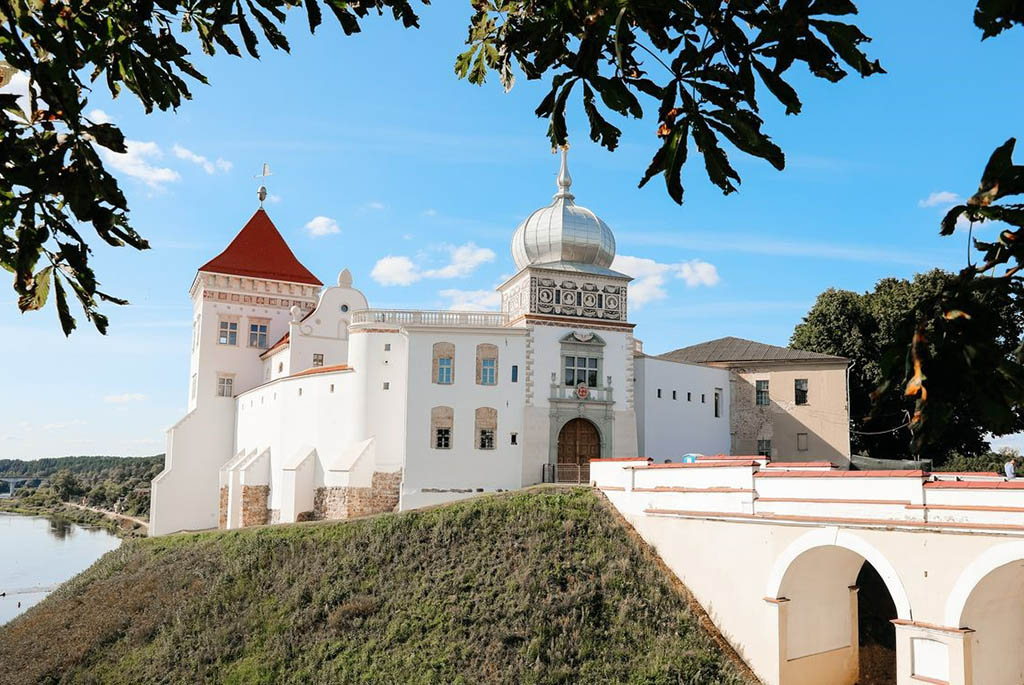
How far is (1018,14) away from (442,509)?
24.5m

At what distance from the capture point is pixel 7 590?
143 ft

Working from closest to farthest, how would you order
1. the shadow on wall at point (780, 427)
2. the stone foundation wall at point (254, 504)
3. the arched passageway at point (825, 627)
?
the arched passageway at point (825, 627)
the shadow on wall at point (780, 427)
the stone foundation wall at point (254, 504)

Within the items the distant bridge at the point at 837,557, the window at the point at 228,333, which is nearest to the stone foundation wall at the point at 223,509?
the window at the point at 228,333

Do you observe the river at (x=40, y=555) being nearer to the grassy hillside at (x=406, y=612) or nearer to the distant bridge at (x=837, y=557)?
the grassy hillside at (x=406, y=612)

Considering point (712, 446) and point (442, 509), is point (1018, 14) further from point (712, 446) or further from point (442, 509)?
point (712, 446)

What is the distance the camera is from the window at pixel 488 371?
29484 mm

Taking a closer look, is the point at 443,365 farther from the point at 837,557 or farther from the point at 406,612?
the point at 837,557

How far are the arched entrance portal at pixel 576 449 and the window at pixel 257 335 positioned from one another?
62.2 feet

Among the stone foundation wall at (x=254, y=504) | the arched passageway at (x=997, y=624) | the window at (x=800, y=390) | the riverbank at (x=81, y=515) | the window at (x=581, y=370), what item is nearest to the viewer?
the arched passageway at (x=997, y=624)

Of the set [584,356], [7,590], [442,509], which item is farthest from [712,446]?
[7,590]

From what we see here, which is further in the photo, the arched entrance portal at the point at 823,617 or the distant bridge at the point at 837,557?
the arched entrance portal at the point at 823,617

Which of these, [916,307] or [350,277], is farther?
[350,277]

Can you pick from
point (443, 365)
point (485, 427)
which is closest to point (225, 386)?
point (443, 365)

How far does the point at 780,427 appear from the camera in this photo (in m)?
34.1
